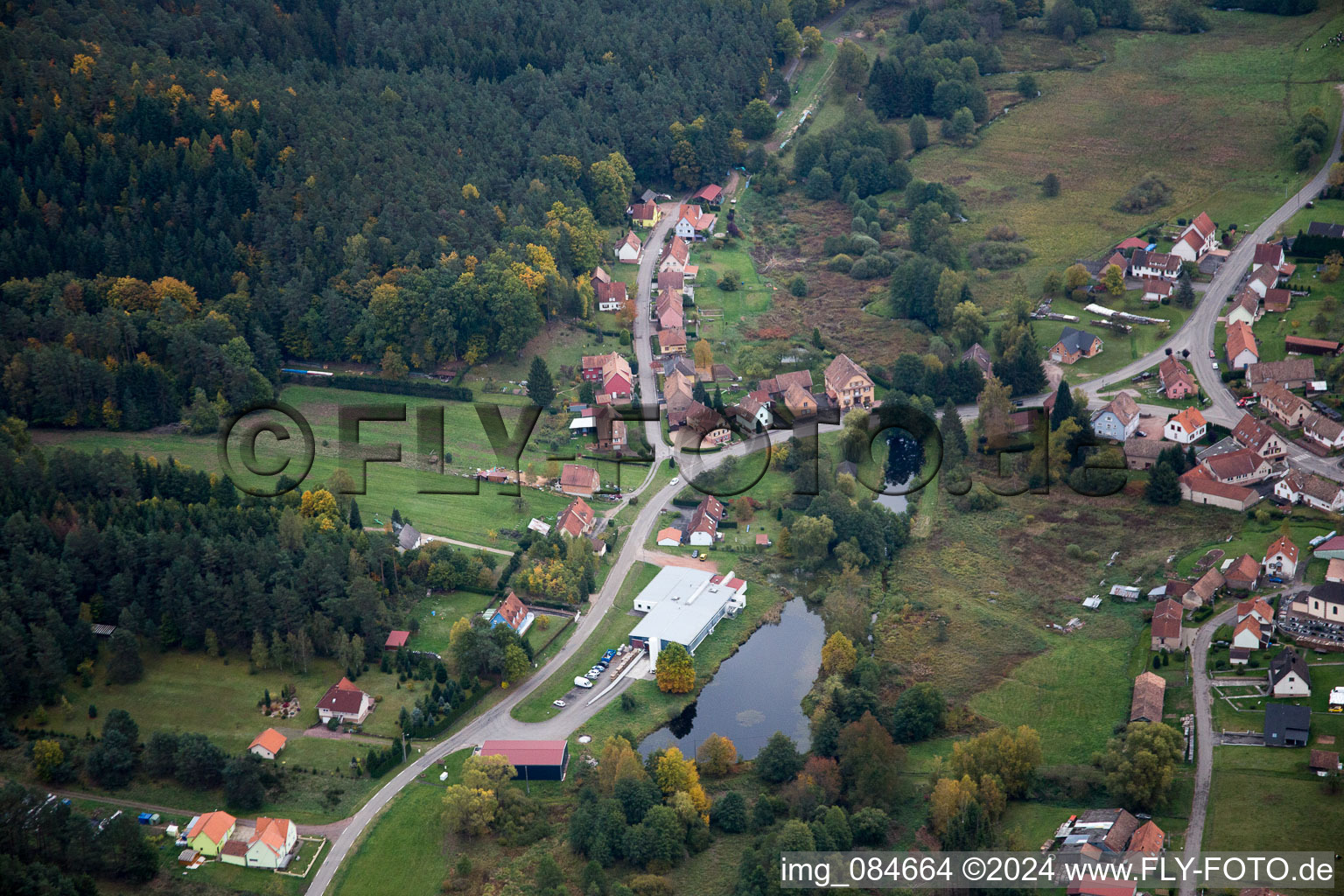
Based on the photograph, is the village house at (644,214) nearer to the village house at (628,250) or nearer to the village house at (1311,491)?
the village house at (628,250)

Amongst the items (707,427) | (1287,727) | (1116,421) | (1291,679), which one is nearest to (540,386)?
(707,427)

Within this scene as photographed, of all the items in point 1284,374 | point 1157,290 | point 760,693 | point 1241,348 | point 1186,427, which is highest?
point 1157,290

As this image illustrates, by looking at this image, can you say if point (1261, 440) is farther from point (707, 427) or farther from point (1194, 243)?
point (707, 427)

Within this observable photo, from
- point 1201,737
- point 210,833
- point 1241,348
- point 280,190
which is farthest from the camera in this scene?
point 280,190

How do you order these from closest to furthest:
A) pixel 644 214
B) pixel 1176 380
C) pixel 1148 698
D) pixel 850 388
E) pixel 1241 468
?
1. pixel 1148 698
2. pixel 1241 468
3. pixel 1176 380
4. pixel 850 388
5. pixel 644 214

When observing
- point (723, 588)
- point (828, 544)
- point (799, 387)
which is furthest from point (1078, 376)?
point (723, 588)

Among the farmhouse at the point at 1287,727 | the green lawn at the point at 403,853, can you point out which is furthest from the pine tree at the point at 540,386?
the farmhouse at the point at 1287,727

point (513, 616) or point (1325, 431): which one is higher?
point (1325, 431)
